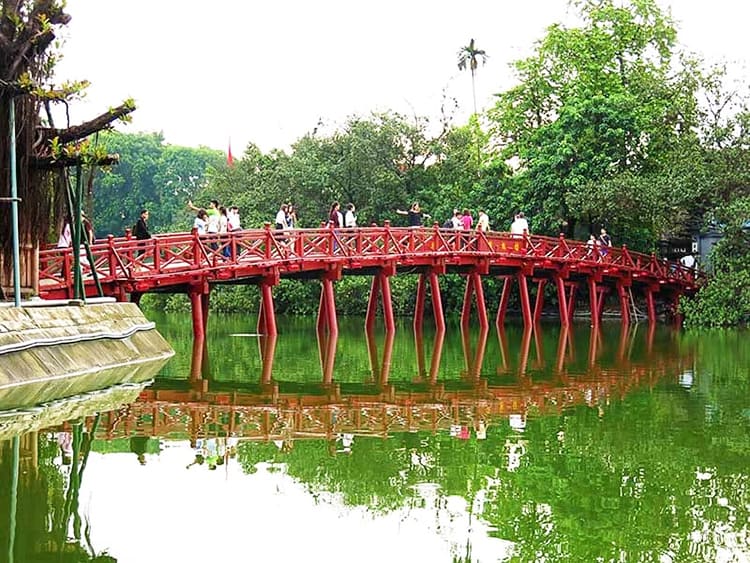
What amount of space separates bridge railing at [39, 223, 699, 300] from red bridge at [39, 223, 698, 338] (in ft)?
0.10

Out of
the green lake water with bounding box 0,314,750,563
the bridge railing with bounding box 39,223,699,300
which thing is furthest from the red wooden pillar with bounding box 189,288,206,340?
the green lake water with bounding box 0,314,750,563

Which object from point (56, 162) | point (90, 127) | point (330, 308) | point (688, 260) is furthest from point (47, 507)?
point (688, 260)

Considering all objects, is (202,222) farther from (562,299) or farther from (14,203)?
(562,299)

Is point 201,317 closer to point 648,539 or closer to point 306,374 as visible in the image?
point 306,374

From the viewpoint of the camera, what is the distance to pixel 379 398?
1667 centimetres

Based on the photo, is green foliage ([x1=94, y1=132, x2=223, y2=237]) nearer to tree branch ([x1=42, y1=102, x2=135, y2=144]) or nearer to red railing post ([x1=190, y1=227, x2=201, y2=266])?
red railing post ([x1=190, y1=227, x2=201, y2=266])

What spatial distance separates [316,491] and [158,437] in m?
3.34

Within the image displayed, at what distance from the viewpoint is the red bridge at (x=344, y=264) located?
23.3 m

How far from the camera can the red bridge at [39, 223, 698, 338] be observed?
23.3m

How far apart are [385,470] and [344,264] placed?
19666 mm

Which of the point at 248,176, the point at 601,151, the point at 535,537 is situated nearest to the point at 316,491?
the point at 535,537

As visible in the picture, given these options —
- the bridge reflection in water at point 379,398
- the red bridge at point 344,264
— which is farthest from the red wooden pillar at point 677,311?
the bridge reflection in water at point 379,398

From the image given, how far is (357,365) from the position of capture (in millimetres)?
22609

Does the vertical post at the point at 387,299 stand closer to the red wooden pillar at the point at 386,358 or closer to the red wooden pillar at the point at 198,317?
the red wooden pillar at the point at 386,358
